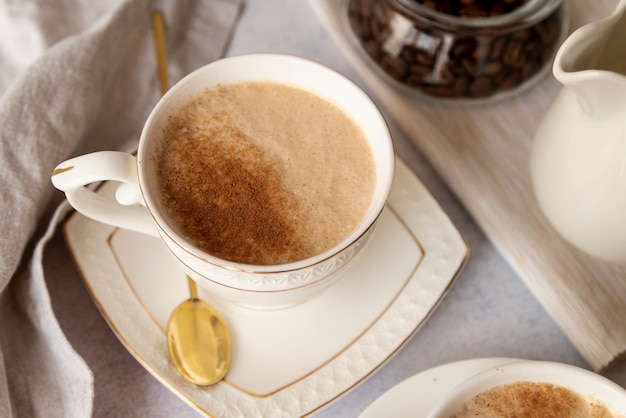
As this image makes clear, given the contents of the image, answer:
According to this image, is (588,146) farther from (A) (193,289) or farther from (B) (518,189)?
(A) (193,289)

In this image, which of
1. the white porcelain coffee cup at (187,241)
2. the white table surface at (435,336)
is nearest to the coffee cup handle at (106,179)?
the white porcelain coffee cup at (187,241)

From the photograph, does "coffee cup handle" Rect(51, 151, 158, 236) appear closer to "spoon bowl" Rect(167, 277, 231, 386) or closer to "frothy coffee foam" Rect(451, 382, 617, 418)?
"spoon bowl" Rect(167, 277, 231, 386)

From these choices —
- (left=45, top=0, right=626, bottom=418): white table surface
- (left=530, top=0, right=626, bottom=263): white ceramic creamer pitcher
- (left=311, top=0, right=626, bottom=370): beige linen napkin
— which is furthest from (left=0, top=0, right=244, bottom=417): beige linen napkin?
(left=530, top=0, right=626, bottom=263): white ceramic creamer pitcher

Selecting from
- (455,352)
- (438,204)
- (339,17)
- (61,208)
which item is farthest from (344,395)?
(339,17)

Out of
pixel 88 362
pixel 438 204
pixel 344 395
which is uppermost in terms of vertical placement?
pixel 438 204

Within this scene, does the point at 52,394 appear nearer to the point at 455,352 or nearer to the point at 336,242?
the point at 336,242

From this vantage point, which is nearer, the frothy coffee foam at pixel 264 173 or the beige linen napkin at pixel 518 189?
the frothy coffee foam at pixel 264 173

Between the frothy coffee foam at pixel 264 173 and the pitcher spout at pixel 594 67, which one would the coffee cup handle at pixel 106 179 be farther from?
the pitcher spout at pixel 594 67
